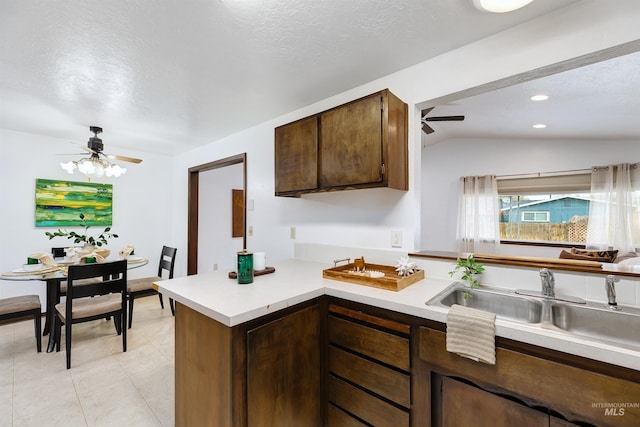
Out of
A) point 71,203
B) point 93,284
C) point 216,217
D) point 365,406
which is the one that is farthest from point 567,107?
point 71,203

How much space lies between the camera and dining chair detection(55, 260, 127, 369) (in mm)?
2189

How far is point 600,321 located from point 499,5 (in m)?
1.47

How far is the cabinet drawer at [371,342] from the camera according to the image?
3.92ft

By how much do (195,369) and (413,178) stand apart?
1676mm

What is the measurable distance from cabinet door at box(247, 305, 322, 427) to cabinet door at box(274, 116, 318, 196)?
1.00 meters

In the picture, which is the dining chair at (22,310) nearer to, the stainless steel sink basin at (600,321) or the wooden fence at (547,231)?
the stainless steel sink basin at (600,321)

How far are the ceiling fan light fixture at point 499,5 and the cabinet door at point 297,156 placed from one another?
1.09 meters

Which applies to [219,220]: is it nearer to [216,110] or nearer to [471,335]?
[216,110]

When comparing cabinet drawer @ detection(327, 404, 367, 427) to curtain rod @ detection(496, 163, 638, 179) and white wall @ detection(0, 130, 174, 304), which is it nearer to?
white wall @ detection(0, 130, 174, 304)

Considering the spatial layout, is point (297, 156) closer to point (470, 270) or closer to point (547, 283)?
point (470, 270)

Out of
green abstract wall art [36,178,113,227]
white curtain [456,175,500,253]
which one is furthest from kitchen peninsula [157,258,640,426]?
white curtain [456,175,500,253]

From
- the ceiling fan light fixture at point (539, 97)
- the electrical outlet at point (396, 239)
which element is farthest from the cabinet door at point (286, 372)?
the ceiling fan light fixture at point (539, 97)

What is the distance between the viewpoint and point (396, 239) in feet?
6.26

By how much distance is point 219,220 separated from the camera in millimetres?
4832
